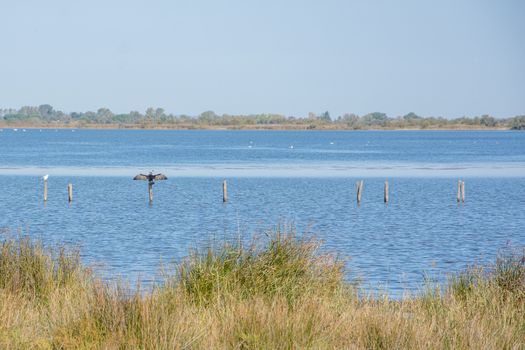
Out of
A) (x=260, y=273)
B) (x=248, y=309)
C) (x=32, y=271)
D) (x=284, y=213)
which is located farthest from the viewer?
(x=284, y=213)

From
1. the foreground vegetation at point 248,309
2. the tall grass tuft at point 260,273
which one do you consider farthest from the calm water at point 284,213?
the foreground vegetation at point 248,309

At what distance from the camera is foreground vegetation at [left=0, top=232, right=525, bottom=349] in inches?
409

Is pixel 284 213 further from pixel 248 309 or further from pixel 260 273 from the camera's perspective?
pixel 248 309

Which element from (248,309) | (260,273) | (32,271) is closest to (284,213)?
(32,271)

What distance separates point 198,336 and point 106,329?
1085 mm

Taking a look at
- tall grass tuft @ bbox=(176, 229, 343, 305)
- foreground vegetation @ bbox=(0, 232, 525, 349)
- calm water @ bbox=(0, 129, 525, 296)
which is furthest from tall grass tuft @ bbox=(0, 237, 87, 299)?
tall grass tuft @ bbox=(176, 229, 343, 305)

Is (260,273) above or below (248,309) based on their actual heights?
below

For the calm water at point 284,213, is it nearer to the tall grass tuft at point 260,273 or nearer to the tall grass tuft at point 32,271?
the tall grass tuft at point 260,273

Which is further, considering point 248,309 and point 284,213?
point 284,213

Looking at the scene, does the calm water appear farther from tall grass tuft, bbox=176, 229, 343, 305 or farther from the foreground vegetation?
the foreground vegetation

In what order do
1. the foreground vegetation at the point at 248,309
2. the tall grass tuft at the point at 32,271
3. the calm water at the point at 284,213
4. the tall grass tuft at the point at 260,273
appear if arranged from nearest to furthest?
the foreground vegetation at the point at 248,309 → the tall grass tuft at the point at 260,273 → the tall grass tuft at the point at 32,271 → the calm water at the point at 284,213

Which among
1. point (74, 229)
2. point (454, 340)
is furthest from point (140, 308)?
point (74, 229)

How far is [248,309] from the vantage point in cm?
1107

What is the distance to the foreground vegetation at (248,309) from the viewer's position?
10.4 meters
